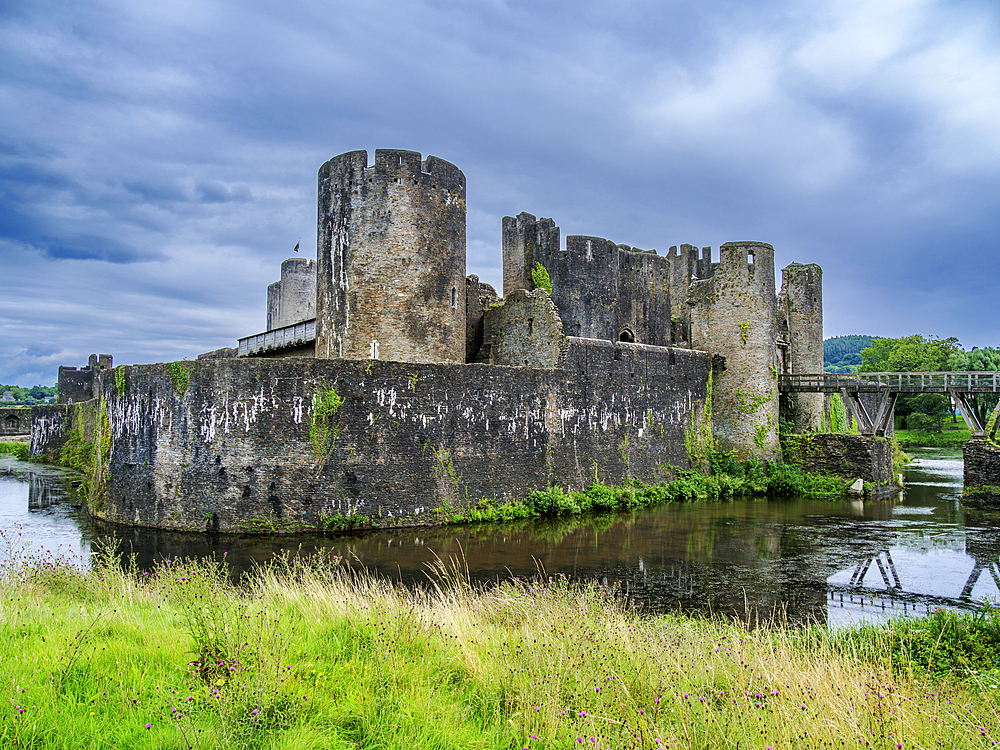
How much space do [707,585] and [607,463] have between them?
9235 mm

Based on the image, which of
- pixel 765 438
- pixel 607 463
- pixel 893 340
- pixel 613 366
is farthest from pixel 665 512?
pixel 893 340

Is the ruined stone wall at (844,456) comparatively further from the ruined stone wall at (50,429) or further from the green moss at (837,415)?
the ruined stone wall at (50,429)

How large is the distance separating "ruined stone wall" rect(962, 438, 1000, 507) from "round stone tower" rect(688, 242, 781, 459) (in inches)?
232

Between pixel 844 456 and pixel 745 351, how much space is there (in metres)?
4.83

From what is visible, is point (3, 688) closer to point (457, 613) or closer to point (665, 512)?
point (457, 613)

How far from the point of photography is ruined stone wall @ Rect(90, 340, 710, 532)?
14758mm

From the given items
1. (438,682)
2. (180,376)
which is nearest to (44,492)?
(180,376)

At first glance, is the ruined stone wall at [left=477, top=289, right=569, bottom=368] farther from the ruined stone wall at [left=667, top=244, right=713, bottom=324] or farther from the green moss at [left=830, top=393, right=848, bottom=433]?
the green moss at [left=830, top=393, right=848, bottom=433]

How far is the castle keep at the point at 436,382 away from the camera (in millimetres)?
14953

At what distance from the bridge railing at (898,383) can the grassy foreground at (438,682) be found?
1824 cm

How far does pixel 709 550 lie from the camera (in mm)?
13523

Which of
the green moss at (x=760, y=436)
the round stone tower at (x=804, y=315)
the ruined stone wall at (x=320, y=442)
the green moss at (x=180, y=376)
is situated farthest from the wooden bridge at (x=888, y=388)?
the green moss at (x=180, y=376)

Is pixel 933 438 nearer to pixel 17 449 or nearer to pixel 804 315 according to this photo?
pixel 804 315

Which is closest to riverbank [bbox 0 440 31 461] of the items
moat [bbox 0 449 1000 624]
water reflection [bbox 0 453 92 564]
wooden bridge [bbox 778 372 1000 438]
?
water reflection [bbox 0 453 92 564]
